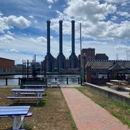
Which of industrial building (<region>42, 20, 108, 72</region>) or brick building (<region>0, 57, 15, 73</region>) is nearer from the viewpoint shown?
brick building (<region>0, 57, 15, 73</region>)

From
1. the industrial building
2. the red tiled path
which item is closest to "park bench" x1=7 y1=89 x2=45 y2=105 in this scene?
the red tiled path

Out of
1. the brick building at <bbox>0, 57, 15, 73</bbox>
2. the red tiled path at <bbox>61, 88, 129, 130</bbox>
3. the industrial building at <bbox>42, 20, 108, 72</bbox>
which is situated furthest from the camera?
the industrial building at <bbox>42, 20, 108, 72</bbox>

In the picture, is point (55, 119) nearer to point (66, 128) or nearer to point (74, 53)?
point (66, 128)

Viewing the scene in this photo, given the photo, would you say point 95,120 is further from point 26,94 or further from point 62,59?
point 62,59

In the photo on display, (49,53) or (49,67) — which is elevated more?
(49,53)

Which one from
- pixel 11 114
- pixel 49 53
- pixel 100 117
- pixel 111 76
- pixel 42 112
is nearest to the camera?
pixel 11 114

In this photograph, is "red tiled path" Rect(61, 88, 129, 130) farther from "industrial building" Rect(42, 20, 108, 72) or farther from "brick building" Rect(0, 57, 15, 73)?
"industrial building" Rect(42, 20, 108, 72)

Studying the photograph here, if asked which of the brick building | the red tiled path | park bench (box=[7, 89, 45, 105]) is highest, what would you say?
the brick building

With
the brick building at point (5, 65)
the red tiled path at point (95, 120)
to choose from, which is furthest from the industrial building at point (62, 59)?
the red tiled path at point (95, 120)

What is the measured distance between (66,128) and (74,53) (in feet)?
302

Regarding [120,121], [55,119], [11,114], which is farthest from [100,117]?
[11,114]

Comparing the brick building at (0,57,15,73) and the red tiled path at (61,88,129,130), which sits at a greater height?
the brick building at (0,57,15,73)

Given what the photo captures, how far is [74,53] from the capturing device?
9694 cm

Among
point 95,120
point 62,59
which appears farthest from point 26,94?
point 62,59
